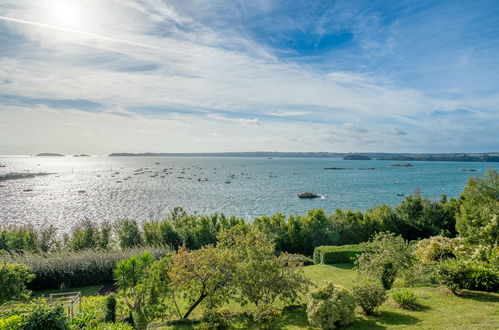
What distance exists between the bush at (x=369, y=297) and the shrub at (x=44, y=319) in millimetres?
9440

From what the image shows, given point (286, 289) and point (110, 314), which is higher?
point (286, 289)

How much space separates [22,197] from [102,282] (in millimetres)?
70659

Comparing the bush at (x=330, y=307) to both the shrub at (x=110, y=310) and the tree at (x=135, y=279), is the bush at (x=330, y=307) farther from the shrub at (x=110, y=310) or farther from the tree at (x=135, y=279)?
the shrub at (x=110, y=310)

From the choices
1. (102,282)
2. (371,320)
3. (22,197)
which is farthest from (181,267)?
(22,197)

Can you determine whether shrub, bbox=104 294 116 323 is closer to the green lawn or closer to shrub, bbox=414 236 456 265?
the green lawn

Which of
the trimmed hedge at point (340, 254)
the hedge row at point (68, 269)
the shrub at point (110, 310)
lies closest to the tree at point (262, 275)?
the shrub at point (110, 310)

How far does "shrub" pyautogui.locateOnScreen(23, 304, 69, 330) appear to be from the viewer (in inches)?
298

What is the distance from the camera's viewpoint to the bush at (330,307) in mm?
10211

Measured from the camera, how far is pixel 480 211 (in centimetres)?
1859

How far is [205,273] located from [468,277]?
10946 millimetres

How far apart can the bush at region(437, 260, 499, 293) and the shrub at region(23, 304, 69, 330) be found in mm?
13901

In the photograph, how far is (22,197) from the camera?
74438 millimetres

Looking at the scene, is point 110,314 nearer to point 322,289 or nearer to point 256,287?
point 256,287

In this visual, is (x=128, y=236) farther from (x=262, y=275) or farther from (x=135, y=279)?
(x=262, y=275)
